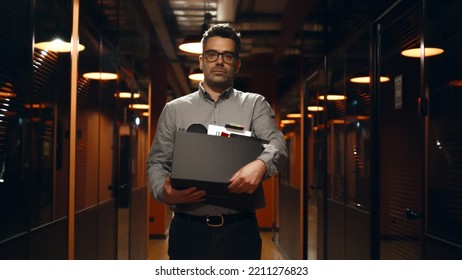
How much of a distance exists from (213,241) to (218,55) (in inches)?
23.8

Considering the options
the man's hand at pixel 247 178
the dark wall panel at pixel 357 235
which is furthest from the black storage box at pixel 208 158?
the dark wall panel at pixel 357 235

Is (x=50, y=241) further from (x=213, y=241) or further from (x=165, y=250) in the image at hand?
(x=165, y=250)

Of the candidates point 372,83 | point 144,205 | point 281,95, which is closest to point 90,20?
point 372,83

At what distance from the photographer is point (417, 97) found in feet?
7.46

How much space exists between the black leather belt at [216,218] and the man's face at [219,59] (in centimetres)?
44

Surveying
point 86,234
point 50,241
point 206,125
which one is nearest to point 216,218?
point 206,125

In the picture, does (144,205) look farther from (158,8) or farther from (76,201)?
(76,201)

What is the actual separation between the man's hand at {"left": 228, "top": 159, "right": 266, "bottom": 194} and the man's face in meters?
0.35

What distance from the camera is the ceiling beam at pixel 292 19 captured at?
455 centimetres

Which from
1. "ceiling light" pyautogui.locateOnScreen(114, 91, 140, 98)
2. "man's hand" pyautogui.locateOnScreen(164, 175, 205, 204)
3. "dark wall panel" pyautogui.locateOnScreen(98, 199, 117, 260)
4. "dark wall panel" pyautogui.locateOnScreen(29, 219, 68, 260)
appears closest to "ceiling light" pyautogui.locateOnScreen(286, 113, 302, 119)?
"ceiling light" pyautogui.locateOnScreen(114, 91, 140, 98)

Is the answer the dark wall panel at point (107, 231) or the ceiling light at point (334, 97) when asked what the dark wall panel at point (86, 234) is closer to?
the dark wall panel at point (107, 231)

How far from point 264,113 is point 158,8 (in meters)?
3.88

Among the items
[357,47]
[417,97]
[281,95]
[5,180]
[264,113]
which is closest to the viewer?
[264,113]

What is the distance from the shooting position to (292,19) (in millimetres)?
5359
